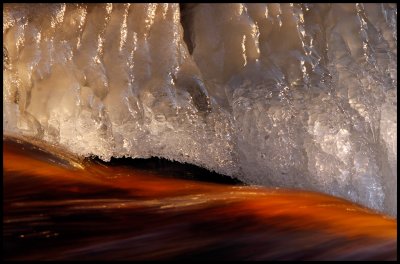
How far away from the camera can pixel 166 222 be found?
1.61 metres

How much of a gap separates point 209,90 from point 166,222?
1.44 metres

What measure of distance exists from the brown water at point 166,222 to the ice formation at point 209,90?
3.06ft

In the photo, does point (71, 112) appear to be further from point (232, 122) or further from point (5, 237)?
point (5, 237)

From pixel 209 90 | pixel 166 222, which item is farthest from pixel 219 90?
pixel 166 222

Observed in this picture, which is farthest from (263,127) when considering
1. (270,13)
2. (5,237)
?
(5,237)

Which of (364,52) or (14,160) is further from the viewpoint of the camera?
(364,52)

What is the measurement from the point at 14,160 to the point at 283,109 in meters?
1.41

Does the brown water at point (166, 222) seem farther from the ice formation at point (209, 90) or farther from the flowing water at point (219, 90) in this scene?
the ice formation at point (209, 90)

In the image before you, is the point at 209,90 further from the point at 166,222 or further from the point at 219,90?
the point at 166,222

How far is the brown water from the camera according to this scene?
1.45 m

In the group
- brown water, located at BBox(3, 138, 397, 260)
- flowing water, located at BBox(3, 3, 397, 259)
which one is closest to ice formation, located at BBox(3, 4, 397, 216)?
flowing water, located at BBox(3, 3, 397, 259)

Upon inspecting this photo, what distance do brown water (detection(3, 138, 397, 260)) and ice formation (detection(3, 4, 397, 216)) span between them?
3.06 feet

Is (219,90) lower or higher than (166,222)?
higher

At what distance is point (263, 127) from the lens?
298 centimetres
